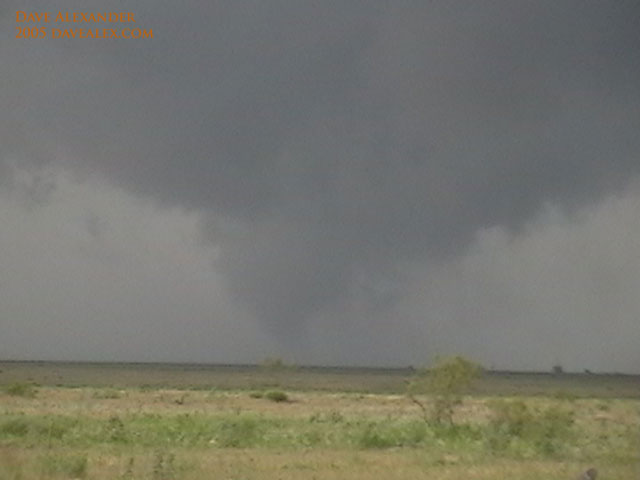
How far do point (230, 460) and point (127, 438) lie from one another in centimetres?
842

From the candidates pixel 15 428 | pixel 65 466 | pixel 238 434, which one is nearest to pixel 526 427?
pixel 238 434

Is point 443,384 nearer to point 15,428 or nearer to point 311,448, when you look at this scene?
point 311,448

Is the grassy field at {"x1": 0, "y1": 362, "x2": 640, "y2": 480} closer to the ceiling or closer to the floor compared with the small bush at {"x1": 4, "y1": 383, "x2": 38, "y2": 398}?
closer to the floor

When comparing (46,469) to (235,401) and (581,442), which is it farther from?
(235,401)

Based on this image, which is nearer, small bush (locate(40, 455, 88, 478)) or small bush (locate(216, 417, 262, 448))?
small bush (locate(40, 455, 88, 478))

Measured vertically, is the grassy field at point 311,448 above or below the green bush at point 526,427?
below

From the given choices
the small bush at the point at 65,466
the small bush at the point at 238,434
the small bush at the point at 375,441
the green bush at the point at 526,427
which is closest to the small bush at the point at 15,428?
the small bush at the point at 238,434

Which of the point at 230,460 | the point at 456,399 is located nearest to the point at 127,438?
the point at 230,460

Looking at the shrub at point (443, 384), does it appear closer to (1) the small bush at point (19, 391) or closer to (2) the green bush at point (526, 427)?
(2) the green bush at point (526, 427)

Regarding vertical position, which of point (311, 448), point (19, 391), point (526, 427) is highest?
point (19, 391)

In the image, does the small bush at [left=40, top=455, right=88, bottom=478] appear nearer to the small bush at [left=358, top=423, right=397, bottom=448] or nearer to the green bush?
the small bush at [left=358, top=423, right=397, bottom=448]

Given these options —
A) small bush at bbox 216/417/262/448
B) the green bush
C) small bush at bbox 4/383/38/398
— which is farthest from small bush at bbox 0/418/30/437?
small bush at bbox 4/383/38/398

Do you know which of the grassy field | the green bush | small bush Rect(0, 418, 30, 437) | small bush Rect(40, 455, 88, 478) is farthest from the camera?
small bush Rect(0, 418, 30, 437)

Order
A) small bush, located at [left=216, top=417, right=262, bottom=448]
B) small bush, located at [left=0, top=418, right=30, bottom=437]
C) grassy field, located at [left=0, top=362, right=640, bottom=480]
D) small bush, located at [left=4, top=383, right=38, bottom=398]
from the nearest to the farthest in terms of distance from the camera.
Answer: grassy field, located at [left=0, top=362, right=640, bottom=480]
small bush, located at [left=216, top=417, right=262, bottom=448]
small bush, located at [left=0, top=418, right=30, bottom=437]
small bush, located at [left=4, top=383, right=38, bottom=398]
